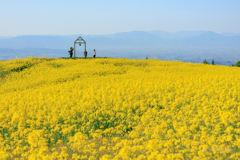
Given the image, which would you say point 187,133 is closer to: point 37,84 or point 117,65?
point 37,84

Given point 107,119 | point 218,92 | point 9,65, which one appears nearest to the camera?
point 107,119

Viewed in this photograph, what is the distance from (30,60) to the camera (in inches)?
1246

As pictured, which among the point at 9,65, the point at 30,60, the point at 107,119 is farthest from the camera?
the point at 30,60

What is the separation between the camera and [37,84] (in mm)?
20438

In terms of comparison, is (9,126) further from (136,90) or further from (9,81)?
(9,81)

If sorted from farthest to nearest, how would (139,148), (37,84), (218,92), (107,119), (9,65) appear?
1. (9,65)
2. (37,84)
3. (218,92)
4. (107,119)
5. (139,148)

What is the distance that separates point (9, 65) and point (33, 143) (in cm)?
2602

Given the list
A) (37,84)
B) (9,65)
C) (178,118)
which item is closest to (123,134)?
(178,118)

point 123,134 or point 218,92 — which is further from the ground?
point 218,92

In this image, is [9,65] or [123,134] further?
[9,65]

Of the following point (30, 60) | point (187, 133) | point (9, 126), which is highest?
point (30, 60)

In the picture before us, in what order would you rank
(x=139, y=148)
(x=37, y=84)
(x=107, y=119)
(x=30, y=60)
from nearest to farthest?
(x=139, y=148) < (x=107, y=119) < (x=37, y=84) < (x=30, y=60)

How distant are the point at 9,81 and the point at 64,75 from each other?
5.68 metres

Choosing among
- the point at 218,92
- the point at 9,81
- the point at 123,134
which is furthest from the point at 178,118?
the point at 9,81
